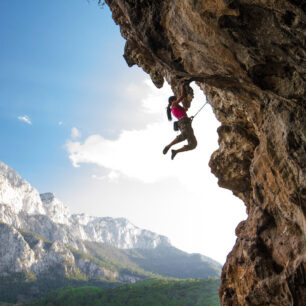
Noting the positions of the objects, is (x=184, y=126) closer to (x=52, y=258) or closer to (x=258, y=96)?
(x=258, y=96)

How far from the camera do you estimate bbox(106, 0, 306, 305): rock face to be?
5.14 meters

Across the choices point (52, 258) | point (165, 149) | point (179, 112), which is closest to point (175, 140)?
point (165, 149)

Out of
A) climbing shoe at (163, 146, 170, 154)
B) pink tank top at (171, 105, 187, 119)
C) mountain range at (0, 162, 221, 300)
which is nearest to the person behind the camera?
pink tank top at (171, 105, 187, 119)

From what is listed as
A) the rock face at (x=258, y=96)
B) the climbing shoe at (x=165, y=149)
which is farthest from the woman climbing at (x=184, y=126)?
the rock face at (x=258, y=96)

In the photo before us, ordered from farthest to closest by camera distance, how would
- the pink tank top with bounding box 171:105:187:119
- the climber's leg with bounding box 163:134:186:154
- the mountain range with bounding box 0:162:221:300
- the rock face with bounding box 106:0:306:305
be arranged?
the mountain range with bounding box 0:162:221:300 < the climber's leg with bounding box 163:134:186:154 < the pink tank top with bounding box 171:105:187:119 < the rock face with bounding box 106:0:306:305

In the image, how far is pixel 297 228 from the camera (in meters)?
5.93

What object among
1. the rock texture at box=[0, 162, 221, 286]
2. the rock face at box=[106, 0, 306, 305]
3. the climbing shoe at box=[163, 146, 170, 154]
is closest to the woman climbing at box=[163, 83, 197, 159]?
the climbing shoe at box=[163, 146, 170, 154]

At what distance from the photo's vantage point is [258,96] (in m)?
6.60

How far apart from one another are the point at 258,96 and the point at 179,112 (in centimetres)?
294

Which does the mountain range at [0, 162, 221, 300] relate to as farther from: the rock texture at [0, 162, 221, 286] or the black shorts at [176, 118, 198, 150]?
the black shorts at [176, 118, 198, 150]

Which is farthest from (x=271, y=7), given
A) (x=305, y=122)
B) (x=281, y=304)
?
(x=281, y=304)

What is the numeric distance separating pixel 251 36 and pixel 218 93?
340cm

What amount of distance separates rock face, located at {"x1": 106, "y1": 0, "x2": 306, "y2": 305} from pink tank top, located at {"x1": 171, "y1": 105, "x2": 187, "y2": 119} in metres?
1.21

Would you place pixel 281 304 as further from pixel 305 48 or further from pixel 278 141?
pixel 305 48
